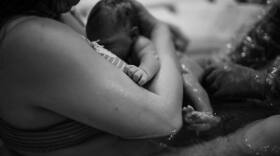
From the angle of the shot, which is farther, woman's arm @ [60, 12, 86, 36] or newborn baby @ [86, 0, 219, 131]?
woman's arm @ [60, 12, 86, 36]

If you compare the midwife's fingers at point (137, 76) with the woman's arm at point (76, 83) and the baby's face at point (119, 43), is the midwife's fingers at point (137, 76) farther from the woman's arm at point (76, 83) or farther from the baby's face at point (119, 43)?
the baby's face at point (119, 43)

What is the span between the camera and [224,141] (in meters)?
1.21

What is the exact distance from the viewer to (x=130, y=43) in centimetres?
136

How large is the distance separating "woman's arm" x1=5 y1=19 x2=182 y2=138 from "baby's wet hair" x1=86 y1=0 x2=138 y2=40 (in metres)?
0.26

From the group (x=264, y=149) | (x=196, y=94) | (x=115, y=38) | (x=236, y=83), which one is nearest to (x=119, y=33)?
(x=115, y=38)

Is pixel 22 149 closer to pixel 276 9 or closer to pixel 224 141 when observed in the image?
pixel 224 141

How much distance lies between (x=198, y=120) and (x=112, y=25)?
43 cm

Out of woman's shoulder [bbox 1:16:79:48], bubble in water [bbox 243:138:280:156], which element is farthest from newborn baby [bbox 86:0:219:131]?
woman's shoulder [bbox 1:16:79:48]

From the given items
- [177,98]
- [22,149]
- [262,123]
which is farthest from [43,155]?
[262,123]

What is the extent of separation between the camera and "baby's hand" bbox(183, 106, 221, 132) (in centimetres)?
121

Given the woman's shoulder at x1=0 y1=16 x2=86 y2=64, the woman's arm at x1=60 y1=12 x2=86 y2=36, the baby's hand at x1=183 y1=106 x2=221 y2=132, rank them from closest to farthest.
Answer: the woman's shoulder at x1=0 y1=16 x2=86 y2=64, the baby's hand at x1=183 y1=106 x2=221 y2=132, the woman's arm at x1=60 y1=12 x2=86 y2=36

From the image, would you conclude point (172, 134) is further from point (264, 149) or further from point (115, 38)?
point (115, 38)

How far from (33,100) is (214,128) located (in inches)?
23.0

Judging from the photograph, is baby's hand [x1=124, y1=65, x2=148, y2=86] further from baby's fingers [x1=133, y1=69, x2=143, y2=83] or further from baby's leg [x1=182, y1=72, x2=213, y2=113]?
baby's leg [x1=182, y1=72, x2=213, y2=113]
